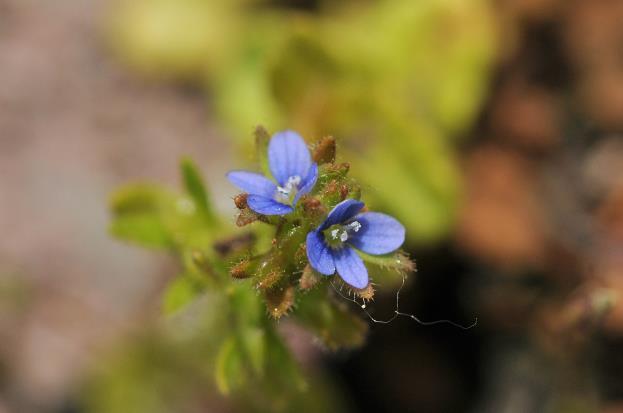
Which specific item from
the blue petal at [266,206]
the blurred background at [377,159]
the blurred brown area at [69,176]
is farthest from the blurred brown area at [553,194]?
the blue petal at [266,206]

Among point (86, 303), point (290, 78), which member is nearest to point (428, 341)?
point (290, 78)

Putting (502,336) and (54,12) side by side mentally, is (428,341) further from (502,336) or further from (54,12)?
(54,12)

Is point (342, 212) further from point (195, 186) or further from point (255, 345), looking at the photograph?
point (195, 186)

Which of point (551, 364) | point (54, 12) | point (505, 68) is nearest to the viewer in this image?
point (551, 364)

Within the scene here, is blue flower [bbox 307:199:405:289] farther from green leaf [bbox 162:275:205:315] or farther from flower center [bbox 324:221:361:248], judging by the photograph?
green leaf [bbox 162:275:205:315]

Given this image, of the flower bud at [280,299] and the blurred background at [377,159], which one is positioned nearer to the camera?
A: the flower bud at [280,299]

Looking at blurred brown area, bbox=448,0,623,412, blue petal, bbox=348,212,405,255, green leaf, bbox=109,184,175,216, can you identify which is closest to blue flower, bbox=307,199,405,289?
blue petal, bbox=348,212,405,255

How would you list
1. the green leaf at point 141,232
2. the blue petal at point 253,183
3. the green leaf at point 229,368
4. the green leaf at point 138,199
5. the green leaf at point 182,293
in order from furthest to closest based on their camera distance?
the green leaf at point 138,199 < the green leaf at point 141,232 < the green leaf at point 182,293 < the green leaf at point 229,368 < the blue petal at point 253,183

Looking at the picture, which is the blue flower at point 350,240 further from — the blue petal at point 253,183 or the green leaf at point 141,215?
the green leaf at point 141,215
